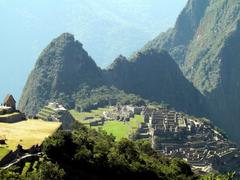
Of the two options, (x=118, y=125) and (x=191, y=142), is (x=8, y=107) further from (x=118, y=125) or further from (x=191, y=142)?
(x=118, y=125)

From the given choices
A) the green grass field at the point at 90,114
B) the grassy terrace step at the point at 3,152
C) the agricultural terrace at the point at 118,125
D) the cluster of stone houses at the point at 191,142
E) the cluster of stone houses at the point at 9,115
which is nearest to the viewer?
the grassy terrace step at the point at 3,152

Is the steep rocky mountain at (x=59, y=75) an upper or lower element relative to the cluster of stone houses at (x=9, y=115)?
upper

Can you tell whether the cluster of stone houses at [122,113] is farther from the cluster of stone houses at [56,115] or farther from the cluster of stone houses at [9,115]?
the cluster of stone houses at [9,115]

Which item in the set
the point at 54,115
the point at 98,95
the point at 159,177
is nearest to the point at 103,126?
the point at 54,115

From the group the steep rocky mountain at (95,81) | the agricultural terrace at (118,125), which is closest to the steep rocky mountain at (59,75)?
the steep rocky mountain at (95,81)

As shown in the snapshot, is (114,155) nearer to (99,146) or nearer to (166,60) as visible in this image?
(99,146)

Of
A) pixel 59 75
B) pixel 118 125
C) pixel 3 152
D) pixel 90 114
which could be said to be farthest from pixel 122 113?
pixel 3 152
